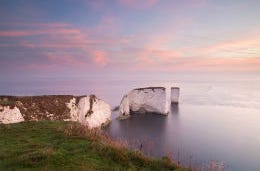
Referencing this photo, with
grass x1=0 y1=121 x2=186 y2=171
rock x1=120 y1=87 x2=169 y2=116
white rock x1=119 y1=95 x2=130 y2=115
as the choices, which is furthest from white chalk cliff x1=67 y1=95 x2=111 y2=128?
grass x1=0 y1=121 x2=186 y2=171

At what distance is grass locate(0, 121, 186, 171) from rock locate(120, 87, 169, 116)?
50.7 m

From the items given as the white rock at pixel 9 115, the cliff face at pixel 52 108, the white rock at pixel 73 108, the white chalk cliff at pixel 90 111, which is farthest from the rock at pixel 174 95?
the white rock at pixel 9 115

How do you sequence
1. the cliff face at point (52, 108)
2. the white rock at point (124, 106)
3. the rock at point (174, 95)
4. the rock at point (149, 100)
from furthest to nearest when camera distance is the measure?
the rock at point (174, 95)
the rock at point (149, 100)
the white rock at point (124, 106)
the cliff face at point (52, 108)

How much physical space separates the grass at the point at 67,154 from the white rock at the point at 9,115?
12595 mm

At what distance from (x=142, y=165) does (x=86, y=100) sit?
32.6m

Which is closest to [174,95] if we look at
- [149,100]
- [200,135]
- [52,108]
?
[149,100]

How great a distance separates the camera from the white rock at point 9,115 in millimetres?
26334

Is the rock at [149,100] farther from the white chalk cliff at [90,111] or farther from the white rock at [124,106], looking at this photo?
the white chalk cliff at [90,111]

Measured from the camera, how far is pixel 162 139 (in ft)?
134

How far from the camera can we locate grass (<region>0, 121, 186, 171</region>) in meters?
9.41

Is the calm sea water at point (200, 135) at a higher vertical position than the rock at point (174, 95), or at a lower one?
lower

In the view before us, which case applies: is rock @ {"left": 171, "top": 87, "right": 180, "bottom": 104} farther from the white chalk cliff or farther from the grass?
the grass

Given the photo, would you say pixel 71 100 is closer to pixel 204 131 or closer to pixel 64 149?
pixel 204 131

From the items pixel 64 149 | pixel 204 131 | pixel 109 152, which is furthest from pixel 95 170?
pixel 204 131
